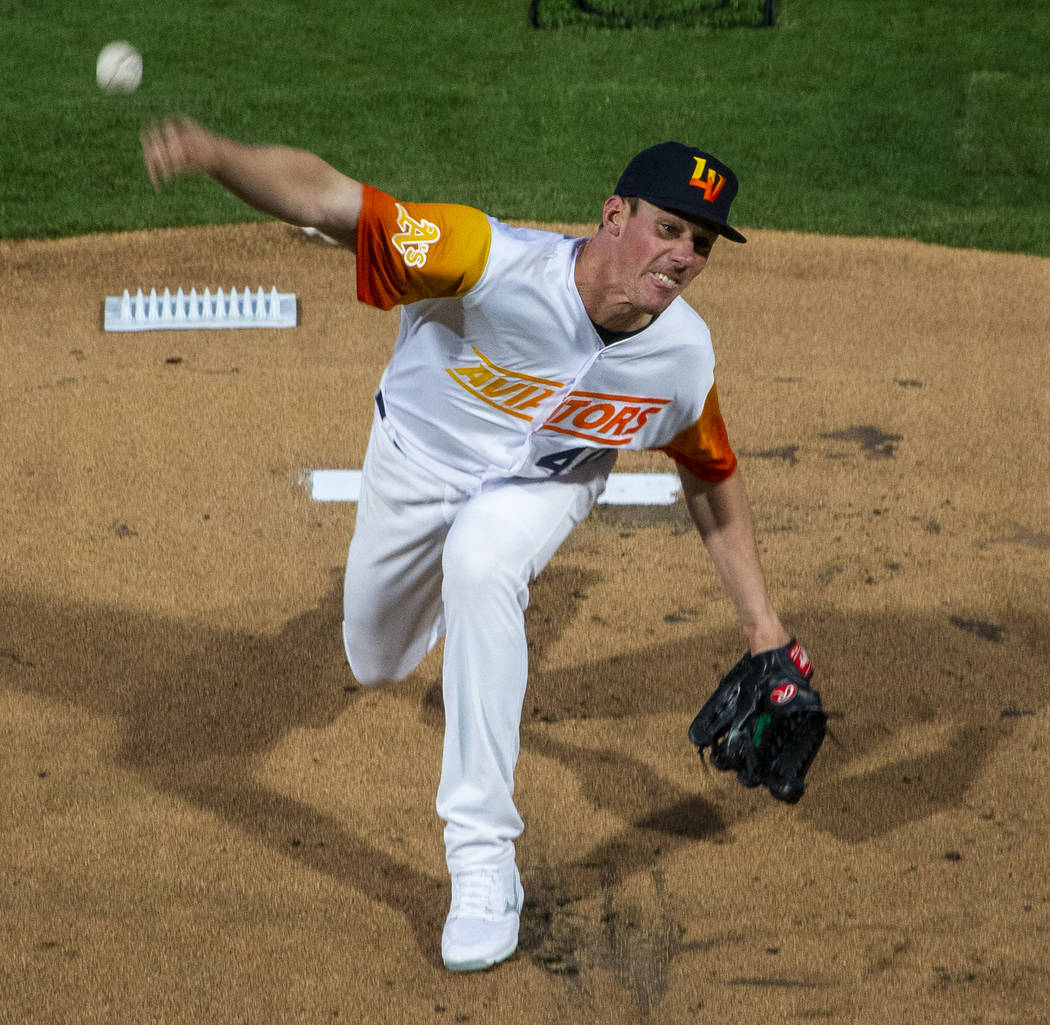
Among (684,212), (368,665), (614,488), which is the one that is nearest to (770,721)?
(368,665)

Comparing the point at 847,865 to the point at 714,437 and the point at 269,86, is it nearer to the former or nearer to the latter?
the point at 714,437

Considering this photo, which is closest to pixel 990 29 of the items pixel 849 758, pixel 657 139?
pixel 657 139

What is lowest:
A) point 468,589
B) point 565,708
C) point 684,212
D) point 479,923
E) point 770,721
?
point 565,708

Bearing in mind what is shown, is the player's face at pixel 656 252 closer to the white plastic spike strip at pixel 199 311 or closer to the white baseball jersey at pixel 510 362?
the white baseball jersey at pixel 510 362

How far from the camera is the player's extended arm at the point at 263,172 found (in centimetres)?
251

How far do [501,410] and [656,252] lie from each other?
517 mm

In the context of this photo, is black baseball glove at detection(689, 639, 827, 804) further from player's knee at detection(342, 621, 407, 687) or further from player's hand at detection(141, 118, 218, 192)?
player's hand at detection(141, 118, 218, 192)

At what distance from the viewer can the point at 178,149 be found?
2496 mm

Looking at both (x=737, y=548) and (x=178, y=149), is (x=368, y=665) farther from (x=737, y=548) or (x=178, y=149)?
(x=178, y=149)

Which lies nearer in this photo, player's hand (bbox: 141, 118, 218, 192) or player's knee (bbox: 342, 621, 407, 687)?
player's hand (bbox: 141, 118, 218, 192)

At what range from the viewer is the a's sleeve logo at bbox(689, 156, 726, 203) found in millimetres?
2852

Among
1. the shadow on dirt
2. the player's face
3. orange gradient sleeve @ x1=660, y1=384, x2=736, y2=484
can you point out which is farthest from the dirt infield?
the player's face

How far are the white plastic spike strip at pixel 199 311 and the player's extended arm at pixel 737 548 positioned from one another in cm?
333

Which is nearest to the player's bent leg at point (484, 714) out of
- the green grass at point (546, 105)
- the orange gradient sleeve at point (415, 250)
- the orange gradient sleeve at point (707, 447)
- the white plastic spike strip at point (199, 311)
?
the orange gradient sleeve at point (707, 447)
